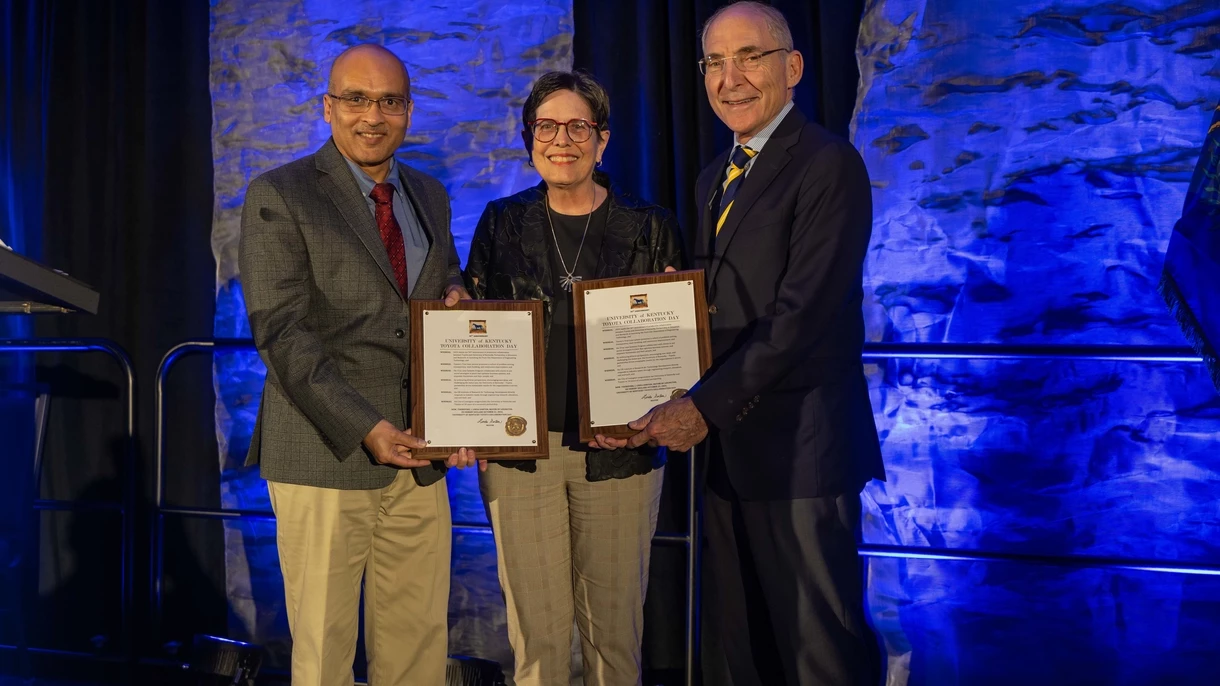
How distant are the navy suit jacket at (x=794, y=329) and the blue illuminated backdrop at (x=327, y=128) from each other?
1.70 meters

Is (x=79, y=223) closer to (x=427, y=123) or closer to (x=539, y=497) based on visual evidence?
(x=427, y=123)

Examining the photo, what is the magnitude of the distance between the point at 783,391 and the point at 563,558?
71 centimetres

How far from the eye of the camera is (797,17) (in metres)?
3.21

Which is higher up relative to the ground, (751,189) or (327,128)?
(327,128)

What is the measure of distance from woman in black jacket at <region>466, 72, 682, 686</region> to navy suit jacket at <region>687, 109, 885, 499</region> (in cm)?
29

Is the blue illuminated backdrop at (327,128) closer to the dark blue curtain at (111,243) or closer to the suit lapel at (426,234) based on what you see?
the dark blue curtain at (111,243)

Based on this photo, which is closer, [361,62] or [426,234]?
[361,62]

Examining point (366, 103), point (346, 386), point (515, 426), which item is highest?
point (366, 103)

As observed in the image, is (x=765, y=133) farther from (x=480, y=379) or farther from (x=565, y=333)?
(x=480, y=379)

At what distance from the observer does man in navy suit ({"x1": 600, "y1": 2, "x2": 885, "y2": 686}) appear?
2025 millimetres

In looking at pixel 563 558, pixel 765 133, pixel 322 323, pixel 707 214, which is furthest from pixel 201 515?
pixel 765 133

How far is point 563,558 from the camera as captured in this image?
2273mm

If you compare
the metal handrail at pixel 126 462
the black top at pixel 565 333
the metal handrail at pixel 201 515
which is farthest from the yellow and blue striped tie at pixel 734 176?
the metal handrail at pixel 126 462

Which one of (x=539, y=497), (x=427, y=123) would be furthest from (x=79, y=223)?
(x=539, y=497)
